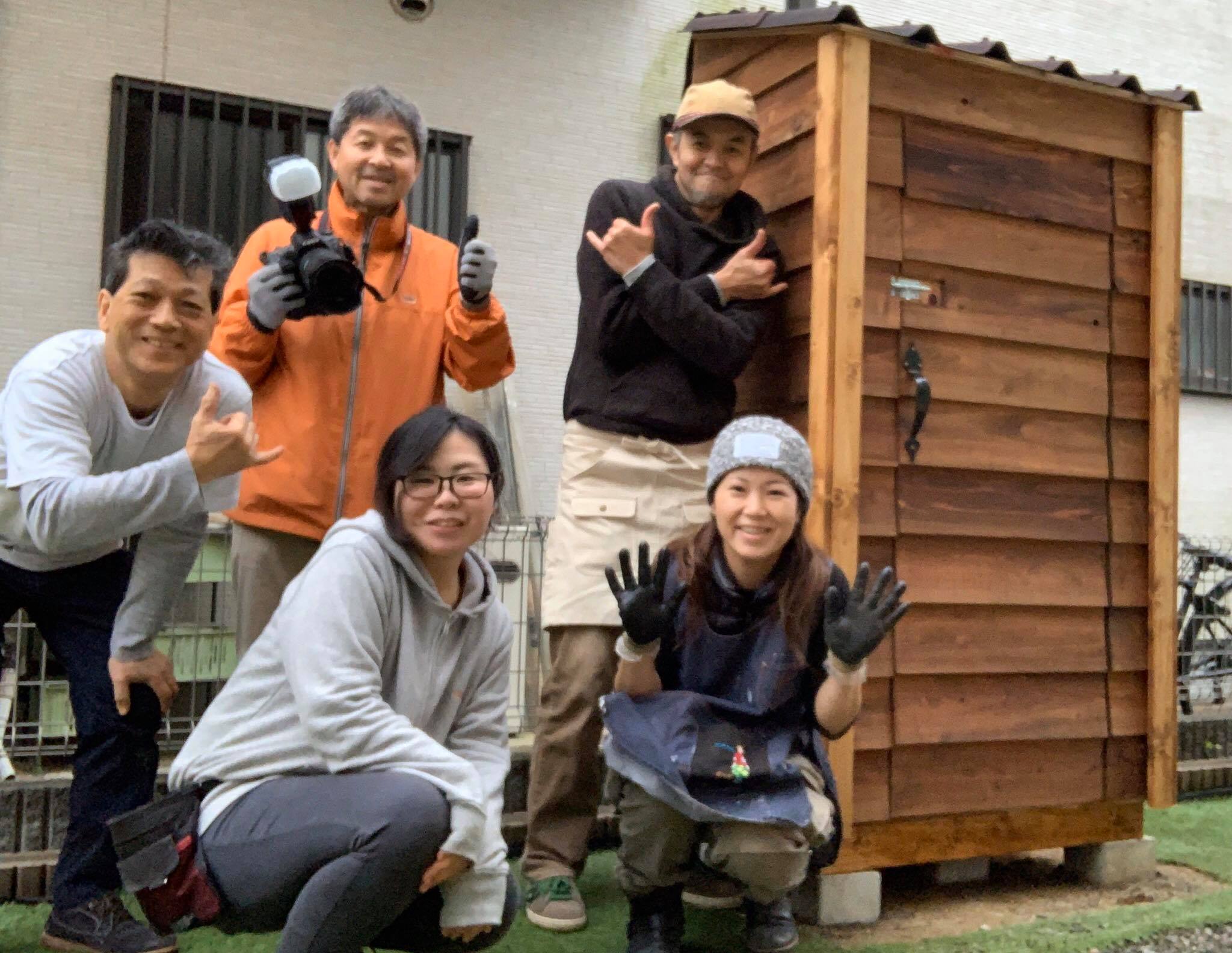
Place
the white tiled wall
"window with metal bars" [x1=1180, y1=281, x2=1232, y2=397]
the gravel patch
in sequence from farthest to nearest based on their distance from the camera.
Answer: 1. "window with metal bars" [x1=1180, y1=281, x2=1232, y2=397]
2. the white tiled wall
3. the gravel patch

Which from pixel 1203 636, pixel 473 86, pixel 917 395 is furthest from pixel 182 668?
pixel 1203 636

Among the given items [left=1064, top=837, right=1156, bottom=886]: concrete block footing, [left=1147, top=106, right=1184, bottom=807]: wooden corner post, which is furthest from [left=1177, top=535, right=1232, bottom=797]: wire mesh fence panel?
[left=1064, top=837, right=1156, bottom=886]: concrete block footing

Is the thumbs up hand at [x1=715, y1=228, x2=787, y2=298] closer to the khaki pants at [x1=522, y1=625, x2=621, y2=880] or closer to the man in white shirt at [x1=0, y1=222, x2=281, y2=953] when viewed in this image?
the khaki pants at [x1=522, y1=625, x2=621, y2=880]

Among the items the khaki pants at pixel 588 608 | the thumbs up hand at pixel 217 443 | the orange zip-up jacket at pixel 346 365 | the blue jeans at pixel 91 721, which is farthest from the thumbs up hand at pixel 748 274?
the blue jeans at pixel 91 721

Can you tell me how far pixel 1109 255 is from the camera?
3.25 m

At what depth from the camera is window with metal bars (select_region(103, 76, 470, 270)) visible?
5.19 m

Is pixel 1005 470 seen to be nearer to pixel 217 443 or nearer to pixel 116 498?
pixel 217 443

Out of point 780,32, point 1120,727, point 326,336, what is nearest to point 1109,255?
point 780,32

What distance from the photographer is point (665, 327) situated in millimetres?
2590

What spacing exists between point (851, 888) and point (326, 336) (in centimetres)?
186

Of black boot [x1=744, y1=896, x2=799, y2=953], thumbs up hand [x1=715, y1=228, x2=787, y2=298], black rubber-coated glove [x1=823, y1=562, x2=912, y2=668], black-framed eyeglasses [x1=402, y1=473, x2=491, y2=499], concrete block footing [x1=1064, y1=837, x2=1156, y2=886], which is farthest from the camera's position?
concrete block footing [x1=1064, y1=837, x2=1156, y2=886]

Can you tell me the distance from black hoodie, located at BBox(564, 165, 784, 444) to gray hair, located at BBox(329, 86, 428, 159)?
506 mm

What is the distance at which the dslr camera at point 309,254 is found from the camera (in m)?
2.27

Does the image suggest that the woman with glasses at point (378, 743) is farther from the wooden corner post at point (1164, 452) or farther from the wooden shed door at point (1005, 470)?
the wooden corner post at point (1164, 452)
